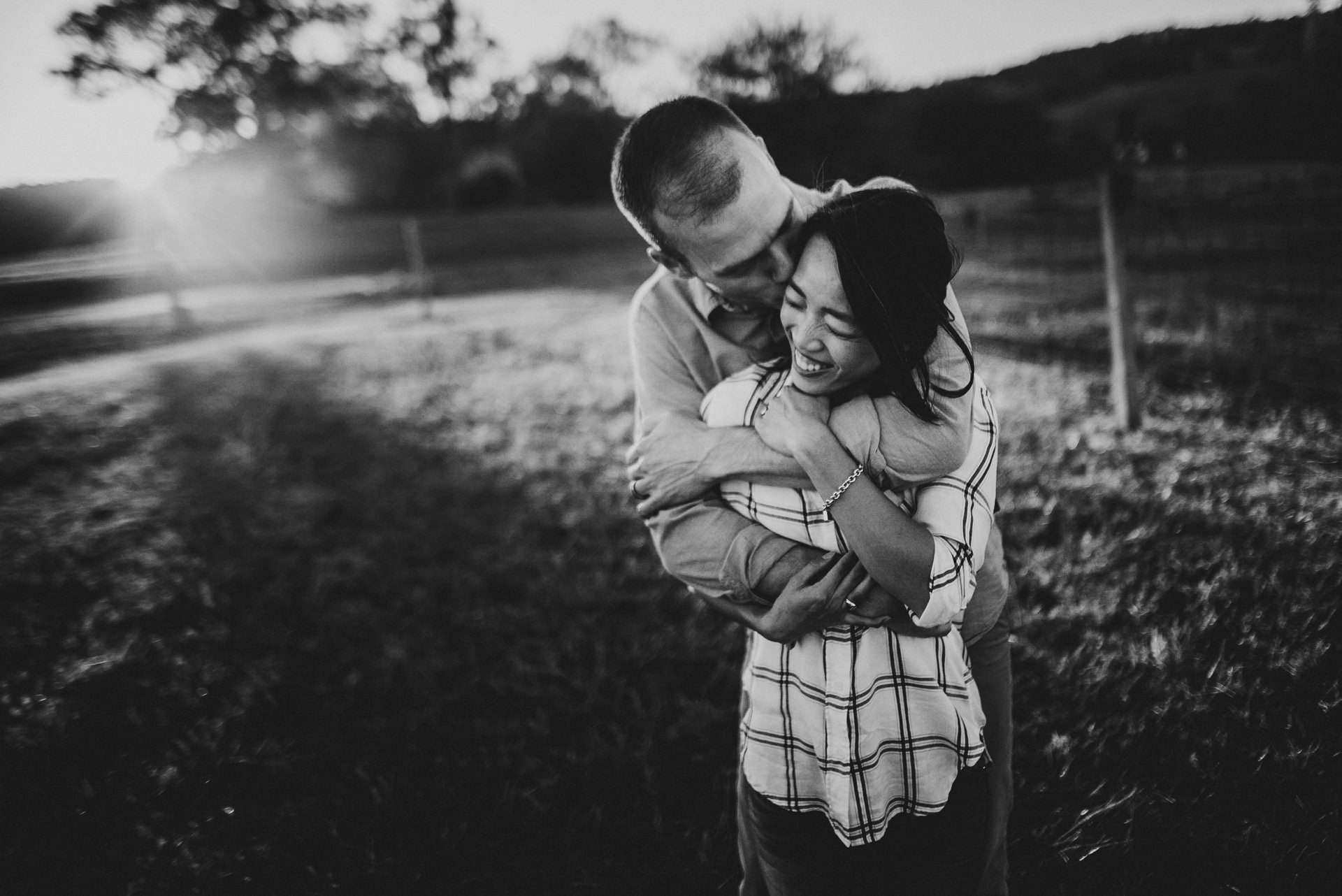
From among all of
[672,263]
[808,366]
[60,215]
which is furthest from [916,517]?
[60,215]

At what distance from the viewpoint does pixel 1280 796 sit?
1814mm

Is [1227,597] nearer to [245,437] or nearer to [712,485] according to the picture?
[712,485]

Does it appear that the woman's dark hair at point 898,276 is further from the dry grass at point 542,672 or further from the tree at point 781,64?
the tree at point 781,64

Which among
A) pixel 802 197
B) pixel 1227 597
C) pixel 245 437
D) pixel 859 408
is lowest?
pixel 1227 597

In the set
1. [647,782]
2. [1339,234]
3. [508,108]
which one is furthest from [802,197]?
[508,108]

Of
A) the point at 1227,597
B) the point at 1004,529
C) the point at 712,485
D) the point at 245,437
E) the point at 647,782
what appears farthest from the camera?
the point at 245,437

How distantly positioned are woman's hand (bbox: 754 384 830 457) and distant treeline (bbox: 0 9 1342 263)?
869 centimetres

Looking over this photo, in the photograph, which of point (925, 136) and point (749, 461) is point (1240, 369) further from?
point (925, 136)

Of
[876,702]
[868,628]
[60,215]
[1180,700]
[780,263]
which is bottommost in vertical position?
[1180,700]

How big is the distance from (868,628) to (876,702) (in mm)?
Answer: 140

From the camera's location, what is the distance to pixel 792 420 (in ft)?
4.32

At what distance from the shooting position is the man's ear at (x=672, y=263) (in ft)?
5.67

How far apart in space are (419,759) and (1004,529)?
282 cm

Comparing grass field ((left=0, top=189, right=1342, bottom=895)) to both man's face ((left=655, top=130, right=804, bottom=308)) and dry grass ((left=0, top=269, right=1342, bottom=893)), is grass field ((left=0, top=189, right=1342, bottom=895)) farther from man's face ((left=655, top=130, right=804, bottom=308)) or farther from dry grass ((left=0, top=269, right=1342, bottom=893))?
man's face ((left=655, top=130, right=804, bottom=308))
